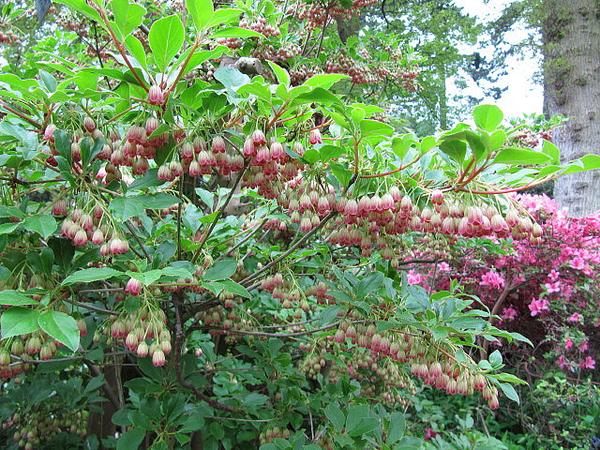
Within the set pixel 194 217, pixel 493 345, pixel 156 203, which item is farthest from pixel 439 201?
pixel 493 345

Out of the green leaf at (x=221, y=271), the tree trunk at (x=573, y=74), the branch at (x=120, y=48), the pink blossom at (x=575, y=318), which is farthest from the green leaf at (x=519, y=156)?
the tree trunk at (x=573, y=74)

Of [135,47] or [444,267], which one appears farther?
[444,267]

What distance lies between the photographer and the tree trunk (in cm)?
708

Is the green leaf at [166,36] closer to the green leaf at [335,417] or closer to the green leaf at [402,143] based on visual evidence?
the green leaf at [402,143]

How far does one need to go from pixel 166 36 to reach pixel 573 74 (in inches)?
304

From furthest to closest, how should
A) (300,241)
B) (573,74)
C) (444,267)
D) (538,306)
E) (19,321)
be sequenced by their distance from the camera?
(573,74), (444,267), (538,306), (300,241), (19,321)

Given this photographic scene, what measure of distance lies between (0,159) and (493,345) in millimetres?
5279

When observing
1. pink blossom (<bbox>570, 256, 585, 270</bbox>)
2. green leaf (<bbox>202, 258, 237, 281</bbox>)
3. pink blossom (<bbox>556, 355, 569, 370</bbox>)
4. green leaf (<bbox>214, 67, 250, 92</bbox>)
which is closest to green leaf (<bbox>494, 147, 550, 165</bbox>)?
green leaf (<bbox>214, 67, 250, 92</bbox>)

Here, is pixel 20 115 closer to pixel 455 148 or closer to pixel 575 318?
pixel 455 148

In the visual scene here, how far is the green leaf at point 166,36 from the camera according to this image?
1.07 metres

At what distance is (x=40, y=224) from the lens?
115cm

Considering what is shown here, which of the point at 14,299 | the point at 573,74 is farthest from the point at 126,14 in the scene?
the point at 573,74

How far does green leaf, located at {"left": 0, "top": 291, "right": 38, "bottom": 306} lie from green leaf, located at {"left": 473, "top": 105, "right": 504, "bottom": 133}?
104cm

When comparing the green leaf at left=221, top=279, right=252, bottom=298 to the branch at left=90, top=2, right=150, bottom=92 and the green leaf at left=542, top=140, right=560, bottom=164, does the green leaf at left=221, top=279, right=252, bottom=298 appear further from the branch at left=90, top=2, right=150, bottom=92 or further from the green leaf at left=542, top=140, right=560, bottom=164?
the green leaf at left=542, top=140, right=560, bottom=164
